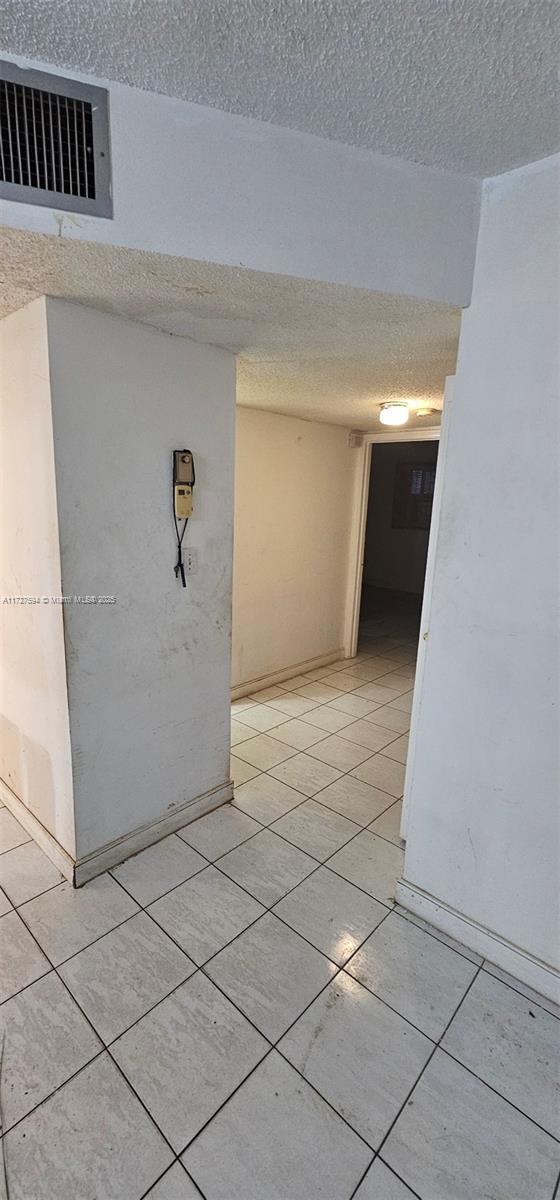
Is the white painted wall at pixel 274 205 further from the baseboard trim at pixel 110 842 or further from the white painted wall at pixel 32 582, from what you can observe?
the baseboard trim at pixel 110 842

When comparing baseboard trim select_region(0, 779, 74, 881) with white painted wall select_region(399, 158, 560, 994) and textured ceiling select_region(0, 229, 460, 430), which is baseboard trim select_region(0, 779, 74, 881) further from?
textured ceiling select_region(0, 229, 460, 430)

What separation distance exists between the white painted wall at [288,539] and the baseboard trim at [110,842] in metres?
1.34

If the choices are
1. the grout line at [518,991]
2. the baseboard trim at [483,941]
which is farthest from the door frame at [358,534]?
the grout line at [518,991]

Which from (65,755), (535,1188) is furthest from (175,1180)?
(65,755)

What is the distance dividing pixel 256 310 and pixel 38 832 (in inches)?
85.0

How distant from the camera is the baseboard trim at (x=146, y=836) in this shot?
1.92 m

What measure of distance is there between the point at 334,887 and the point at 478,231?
2.25 metres

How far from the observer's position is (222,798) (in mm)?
2418

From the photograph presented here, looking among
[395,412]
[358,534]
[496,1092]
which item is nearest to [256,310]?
[395,412]

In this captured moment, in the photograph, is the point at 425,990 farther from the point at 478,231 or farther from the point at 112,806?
the point at 478,231

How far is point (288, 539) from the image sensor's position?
3.83 metres

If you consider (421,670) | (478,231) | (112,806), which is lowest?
(112,806)

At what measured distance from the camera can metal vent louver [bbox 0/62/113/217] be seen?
41.1 inches

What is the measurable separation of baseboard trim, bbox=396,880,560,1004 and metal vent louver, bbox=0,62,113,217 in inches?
88.6
